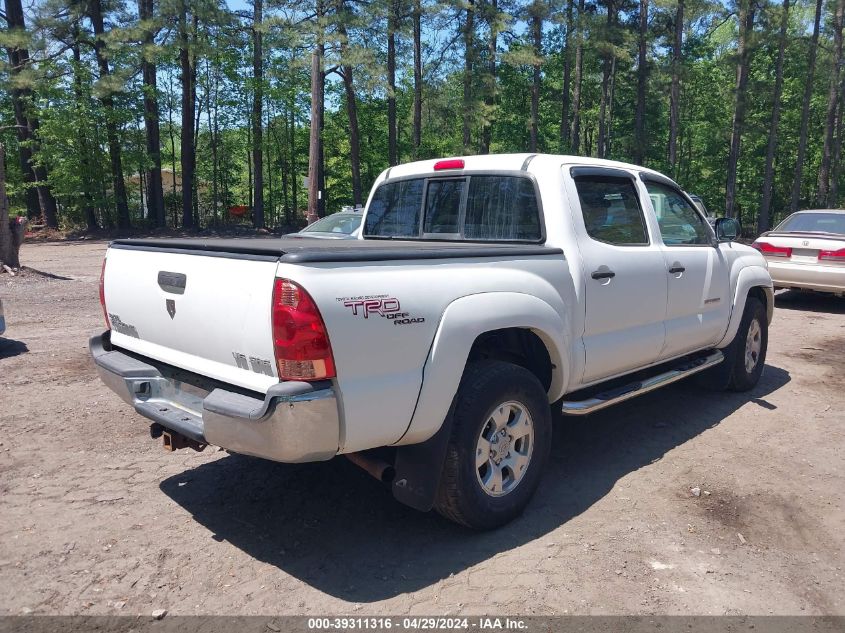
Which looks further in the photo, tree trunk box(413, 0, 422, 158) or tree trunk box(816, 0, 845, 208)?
tree trunk box(816, 0, 845, 208)

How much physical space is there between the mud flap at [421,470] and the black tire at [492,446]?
4.3 inches

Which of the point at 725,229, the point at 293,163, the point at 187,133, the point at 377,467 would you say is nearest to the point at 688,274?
the point at 725,229

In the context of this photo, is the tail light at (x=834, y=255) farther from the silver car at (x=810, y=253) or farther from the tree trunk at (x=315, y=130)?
the tree trunk at (x=315, y=130)

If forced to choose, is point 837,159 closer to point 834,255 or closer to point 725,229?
point 834,255

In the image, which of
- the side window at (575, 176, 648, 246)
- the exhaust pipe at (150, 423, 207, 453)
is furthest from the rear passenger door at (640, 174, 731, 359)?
the exhaust pipe at (150, 423, 207, 453)

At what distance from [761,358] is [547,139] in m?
37.3

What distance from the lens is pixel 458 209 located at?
4.58 metres

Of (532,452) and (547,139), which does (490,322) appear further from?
(547,139)

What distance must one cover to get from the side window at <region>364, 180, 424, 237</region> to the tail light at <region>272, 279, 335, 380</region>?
7.43 feet

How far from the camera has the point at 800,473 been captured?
14.6 ft

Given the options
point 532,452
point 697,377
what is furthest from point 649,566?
point 697,377

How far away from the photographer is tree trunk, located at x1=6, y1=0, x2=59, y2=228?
2606 cm

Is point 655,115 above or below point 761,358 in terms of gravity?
above

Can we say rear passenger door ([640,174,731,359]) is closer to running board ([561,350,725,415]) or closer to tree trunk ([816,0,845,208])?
running board ([561,350,725,415])
